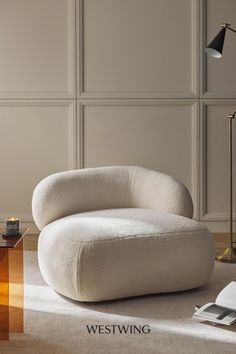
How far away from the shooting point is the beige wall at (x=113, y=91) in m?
4.76

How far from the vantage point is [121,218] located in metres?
3.07

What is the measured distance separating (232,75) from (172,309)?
2.52 m

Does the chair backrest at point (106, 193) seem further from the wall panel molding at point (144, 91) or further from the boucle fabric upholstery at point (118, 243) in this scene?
the wall panel molding at point (144, 91)

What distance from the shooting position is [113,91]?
4.79 metres

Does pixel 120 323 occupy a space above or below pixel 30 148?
below

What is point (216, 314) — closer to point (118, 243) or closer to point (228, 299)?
point (228, 299)

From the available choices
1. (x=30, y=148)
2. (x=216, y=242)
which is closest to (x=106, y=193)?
(x=216, y=242)

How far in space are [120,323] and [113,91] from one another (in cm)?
252

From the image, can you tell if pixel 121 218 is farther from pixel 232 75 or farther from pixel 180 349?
pixel 232 75

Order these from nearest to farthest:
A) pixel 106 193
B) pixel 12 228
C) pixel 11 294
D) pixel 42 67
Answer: pixel 12 228 < pixel 11 294 < pixel 106 193 < pixel 42 67

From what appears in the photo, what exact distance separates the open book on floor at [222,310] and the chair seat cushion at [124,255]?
316 mm

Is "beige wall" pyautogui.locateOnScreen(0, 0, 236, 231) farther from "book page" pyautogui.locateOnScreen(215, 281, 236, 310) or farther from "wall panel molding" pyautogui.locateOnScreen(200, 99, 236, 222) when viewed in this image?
"book page" pyautogui.locateOnScreen(215, 281, 236, 310)

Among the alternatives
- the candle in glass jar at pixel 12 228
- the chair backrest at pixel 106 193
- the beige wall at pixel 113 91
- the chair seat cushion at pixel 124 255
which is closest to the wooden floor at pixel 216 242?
the beige wall at pixel 113 91

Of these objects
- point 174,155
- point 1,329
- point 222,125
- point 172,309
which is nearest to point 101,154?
point 174,155
